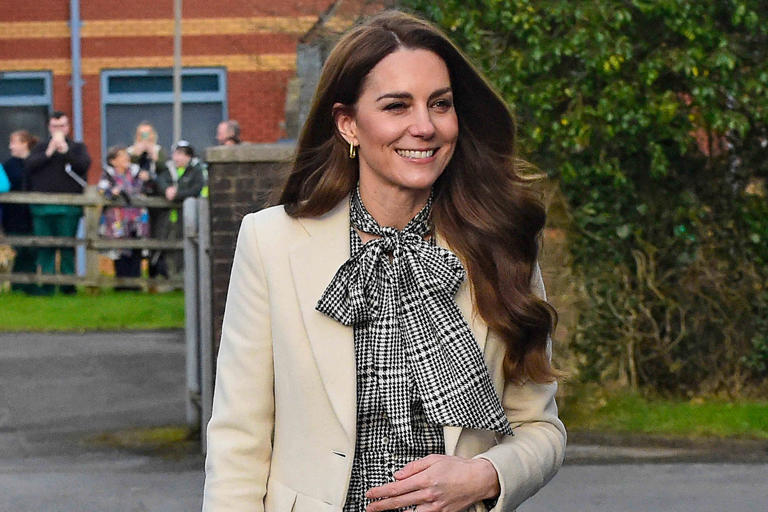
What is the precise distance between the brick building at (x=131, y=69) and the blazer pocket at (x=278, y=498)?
23.9 metres

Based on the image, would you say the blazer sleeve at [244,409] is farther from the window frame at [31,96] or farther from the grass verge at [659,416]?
the window frame at [31,96]

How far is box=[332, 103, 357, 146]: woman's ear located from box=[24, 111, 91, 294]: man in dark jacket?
46.2 feet

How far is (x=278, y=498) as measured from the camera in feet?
11.4

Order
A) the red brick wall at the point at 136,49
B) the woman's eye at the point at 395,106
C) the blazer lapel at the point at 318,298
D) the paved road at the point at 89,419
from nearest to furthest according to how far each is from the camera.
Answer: the blazer lapel at the point at 318,298 → the woman's eye at the point at 395,106 → the paved road at the point at 89,419 → the red brick wall at the point at 136,49

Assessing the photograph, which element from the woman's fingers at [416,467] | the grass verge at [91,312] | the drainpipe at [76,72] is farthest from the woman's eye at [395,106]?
the drainpipe at [76,72]

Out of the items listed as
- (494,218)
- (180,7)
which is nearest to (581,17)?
(494,218)

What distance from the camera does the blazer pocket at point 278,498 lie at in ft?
11.3

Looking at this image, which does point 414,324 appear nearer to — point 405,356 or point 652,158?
point 405,356

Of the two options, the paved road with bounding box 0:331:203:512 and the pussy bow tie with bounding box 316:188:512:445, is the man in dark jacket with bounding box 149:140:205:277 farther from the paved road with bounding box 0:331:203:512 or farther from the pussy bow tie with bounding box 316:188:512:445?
the pussy bow tie with bounding box 316:188:512:445

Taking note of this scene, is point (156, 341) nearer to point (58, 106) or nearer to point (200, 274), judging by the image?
point (200, 274)

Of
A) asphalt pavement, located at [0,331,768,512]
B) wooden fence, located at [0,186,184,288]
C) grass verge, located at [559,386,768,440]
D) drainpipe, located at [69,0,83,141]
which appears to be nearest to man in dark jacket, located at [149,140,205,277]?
wooden fence, located at [0,186,184,288]

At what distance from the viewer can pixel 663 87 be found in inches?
376

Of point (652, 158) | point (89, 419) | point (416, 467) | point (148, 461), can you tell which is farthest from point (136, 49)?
point (416, 467)

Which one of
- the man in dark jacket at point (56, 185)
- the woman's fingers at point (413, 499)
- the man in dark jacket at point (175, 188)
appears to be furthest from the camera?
the man in dark jacket at point (56, 185)
